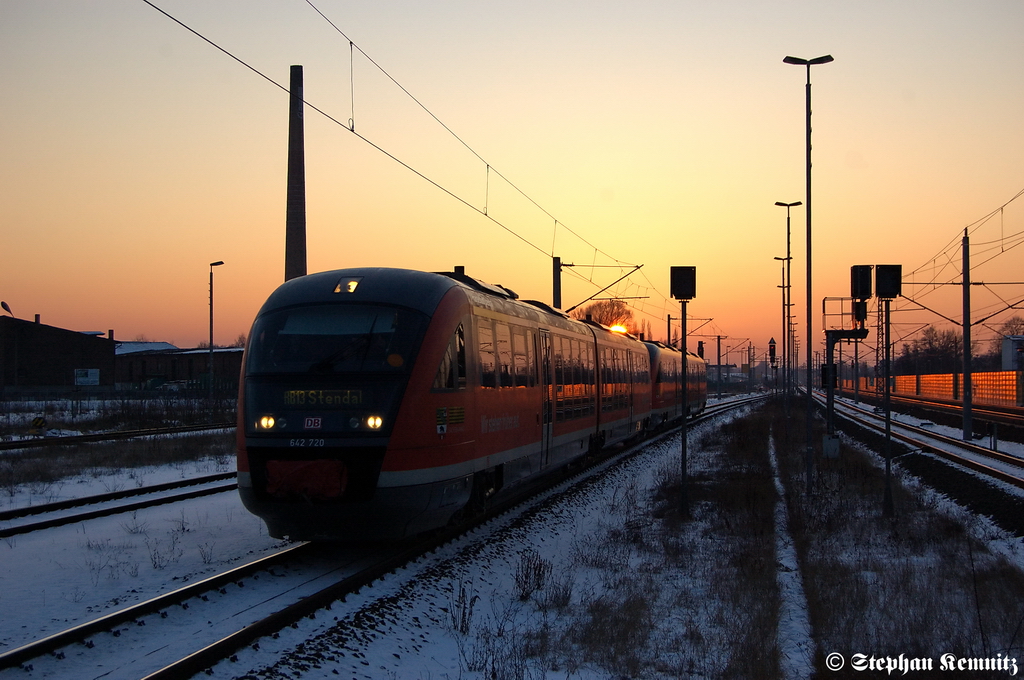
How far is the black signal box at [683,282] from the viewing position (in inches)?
575

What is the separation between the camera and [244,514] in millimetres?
13797

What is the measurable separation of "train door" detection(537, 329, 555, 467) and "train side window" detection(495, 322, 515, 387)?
1871 millimetres

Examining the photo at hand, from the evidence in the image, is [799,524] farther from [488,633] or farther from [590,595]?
[488,633]

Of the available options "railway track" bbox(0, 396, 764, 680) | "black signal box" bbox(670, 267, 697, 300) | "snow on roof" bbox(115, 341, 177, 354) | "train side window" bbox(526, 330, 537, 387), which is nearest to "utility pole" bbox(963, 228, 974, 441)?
"black signal box" bbox(670, 267, 697, 300)

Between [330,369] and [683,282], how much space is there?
7151mm

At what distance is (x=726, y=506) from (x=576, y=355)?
491 centimetres

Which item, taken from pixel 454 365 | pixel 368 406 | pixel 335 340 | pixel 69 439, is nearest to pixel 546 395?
pixel 454 365

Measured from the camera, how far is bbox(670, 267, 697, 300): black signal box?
1459 cm

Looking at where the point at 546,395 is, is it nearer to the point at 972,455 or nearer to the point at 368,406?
the point at 368,406

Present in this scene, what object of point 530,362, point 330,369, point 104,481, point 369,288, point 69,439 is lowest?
point 104,481

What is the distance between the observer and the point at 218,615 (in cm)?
789

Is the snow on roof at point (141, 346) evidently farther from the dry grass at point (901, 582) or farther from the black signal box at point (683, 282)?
the dry grass at point (901, 582)

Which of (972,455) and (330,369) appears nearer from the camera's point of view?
(330,369)

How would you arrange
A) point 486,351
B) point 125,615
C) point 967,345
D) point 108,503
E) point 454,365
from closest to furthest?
point 125,615 < point 454,365 < point 486,351 < point 108,503 < point 967,345
